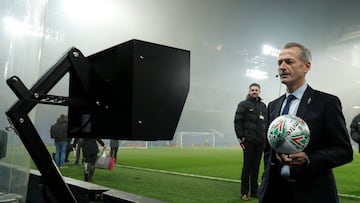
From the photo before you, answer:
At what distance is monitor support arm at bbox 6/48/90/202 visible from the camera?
4.44 feet

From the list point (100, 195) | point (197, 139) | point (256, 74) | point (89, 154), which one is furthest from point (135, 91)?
point (197, 139)

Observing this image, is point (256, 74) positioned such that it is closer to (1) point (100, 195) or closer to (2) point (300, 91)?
(1) point (100, 195)

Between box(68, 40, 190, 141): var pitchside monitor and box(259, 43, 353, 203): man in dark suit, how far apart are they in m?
0.55

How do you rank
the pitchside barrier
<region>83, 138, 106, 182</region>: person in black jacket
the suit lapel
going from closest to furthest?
the suit lapel, the pitchside barrier, <region>83, 138, 106, 182</region>: person in black jacket

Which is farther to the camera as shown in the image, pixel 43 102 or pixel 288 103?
pixel 288 103

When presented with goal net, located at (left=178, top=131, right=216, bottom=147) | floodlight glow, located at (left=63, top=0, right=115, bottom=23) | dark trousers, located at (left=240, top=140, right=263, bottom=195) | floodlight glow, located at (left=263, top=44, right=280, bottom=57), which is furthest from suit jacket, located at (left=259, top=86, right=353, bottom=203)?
goal net, located at (left=178, top=131, right=216, bottom=147)

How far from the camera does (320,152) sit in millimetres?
1606

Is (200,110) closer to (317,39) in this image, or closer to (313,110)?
(317,39)

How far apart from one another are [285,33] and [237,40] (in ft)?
9.84

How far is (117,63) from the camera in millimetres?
1414

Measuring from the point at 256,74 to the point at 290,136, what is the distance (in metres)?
26.8

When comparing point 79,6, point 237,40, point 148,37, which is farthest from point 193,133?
point 79,6

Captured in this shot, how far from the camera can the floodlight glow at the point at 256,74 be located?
1068 inches

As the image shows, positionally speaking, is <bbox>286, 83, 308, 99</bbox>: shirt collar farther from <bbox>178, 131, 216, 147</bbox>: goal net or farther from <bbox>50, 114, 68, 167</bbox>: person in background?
<bbox>178, 131, 216, 147</bbox>: goal net
